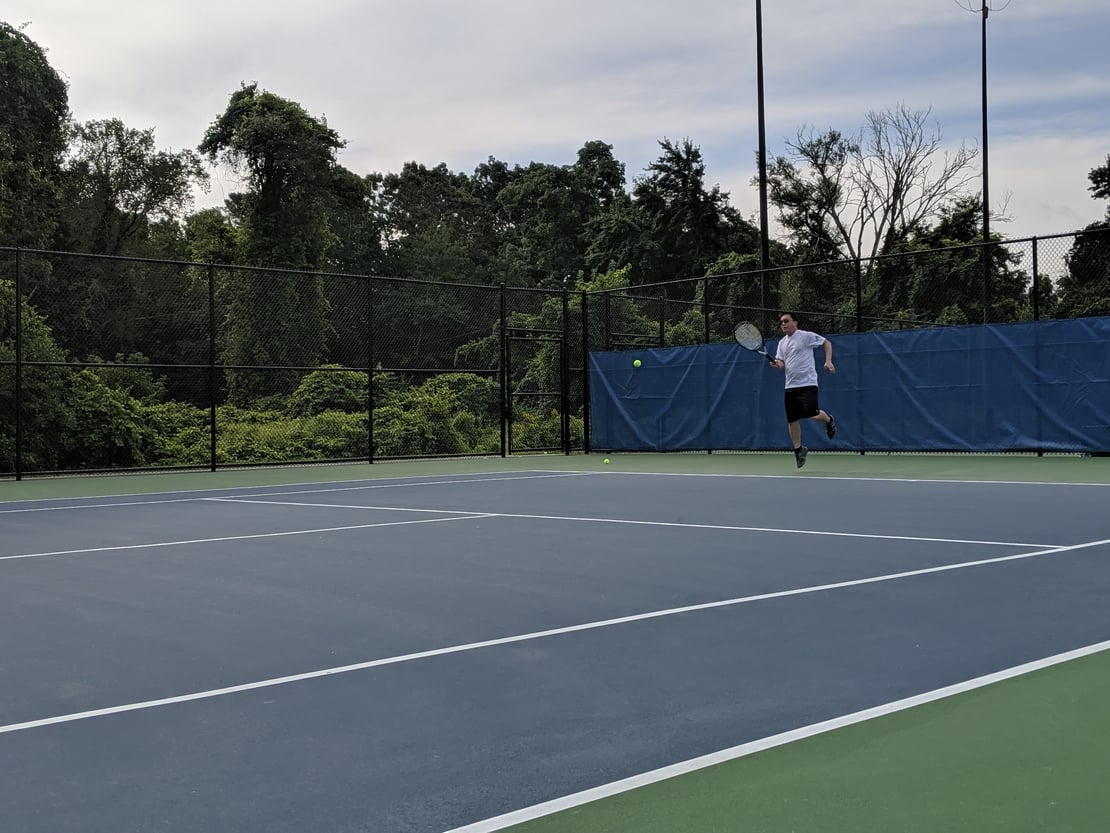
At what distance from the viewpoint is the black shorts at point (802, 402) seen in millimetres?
12336

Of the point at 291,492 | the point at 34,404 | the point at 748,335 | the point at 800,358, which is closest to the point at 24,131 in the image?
the point at 34,404

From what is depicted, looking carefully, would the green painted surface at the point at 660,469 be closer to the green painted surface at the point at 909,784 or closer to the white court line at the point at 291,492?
the white court line at the point at 291,492

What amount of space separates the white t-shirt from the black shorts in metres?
0.06

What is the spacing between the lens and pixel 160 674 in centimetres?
346

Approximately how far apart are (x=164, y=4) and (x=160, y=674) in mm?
19134

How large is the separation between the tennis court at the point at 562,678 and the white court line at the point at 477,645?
0.06 ft

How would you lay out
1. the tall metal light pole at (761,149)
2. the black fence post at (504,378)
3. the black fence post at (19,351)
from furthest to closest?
the tall metal light pole at (761,149)
the black fence post at (504,378)
the black fence post at (19,351)

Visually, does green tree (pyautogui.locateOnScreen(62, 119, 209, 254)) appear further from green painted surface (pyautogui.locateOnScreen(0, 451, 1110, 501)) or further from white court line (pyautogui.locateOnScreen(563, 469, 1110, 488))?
white court line (pyautogui.locateOnScreen(563, 469, 1110, 488))

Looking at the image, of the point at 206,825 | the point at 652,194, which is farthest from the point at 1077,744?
the point at 652,194

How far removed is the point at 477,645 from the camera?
377 centimetres

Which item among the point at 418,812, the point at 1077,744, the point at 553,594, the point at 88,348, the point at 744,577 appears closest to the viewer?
the point at 418,812

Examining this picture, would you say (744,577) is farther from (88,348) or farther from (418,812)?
(88,348)

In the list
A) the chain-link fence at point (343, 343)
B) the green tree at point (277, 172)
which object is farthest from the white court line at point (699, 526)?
the green tree at point (277, 172)

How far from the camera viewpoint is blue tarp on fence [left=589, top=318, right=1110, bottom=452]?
14.1 m
